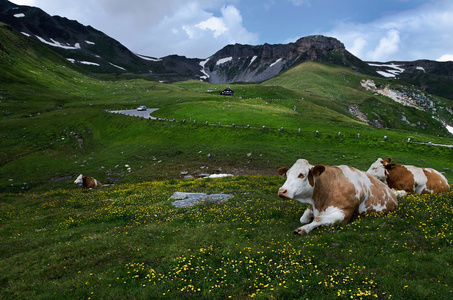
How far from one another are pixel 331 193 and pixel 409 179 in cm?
997

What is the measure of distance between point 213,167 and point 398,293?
1414 inches

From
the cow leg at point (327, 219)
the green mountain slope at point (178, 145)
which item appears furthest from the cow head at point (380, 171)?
the green mountain slope at point (178, 145)

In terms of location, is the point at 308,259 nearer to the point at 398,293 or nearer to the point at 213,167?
the point at 398,293

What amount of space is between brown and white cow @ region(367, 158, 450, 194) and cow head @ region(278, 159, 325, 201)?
891 centimetres

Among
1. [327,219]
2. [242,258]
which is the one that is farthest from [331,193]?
[242,258]

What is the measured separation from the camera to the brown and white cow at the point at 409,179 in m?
16.3

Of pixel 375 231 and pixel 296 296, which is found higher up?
pixel 375 231

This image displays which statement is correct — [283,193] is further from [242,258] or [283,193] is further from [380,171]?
[380,171]

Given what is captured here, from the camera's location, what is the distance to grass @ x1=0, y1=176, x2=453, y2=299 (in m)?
6.85

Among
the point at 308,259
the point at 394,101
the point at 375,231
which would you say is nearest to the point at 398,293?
the point at 308,259

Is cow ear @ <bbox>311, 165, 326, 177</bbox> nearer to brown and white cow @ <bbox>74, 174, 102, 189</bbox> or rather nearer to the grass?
the grass

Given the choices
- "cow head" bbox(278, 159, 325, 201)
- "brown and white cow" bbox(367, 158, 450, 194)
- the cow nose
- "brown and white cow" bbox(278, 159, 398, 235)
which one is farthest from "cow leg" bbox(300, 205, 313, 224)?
"brown and white cow" bbox(367, 158, 450, 194)

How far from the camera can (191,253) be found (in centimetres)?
925

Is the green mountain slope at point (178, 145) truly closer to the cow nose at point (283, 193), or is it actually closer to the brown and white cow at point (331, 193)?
the brown and white cow at point (331, 193)
